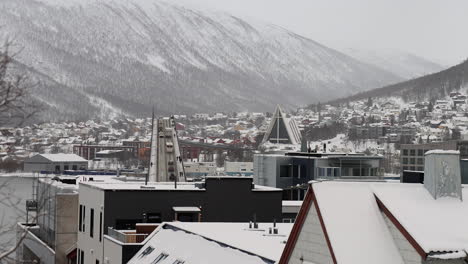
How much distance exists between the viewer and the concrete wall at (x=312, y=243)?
16781 mm

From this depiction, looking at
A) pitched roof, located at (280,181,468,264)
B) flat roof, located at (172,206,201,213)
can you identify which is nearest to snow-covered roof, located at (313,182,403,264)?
pitched roof, located at (280,181,468,264)

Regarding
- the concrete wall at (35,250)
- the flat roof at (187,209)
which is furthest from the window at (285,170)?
the flat roof at (187,209)

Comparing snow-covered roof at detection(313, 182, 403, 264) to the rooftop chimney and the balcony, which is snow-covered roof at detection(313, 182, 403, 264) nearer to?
the rooftop chimney

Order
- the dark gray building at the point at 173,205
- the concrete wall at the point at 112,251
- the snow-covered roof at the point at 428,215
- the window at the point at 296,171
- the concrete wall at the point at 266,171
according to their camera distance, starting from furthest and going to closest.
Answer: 1. the concrete wall at the point at 266,171
2. the window at the point at 296,171
3. the dark gray building at the point at 173,205
4. the concrete wall at the point at 112,251
5. the snow-covered roof at the point at 428,215

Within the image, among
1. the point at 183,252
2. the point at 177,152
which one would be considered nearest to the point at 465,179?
the point at 183,252

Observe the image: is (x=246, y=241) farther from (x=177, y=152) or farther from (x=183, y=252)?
(x=177, y=152)

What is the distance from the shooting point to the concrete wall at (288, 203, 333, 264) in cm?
1678

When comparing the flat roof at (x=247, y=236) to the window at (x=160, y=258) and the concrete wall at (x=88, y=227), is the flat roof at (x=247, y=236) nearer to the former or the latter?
the window at (x=160, y=258)

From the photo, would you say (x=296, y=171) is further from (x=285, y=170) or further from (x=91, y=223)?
(x=91, y=223)

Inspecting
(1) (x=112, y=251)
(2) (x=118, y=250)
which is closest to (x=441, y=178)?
(2) (x=118, y=250)

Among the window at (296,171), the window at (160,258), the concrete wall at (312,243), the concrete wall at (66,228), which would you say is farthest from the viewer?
the window at (296,171)

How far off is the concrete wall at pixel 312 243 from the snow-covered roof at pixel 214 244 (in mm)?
4246

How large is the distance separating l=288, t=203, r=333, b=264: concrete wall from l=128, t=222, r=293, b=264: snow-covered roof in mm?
4246

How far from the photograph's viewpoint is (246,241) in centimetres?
2686
